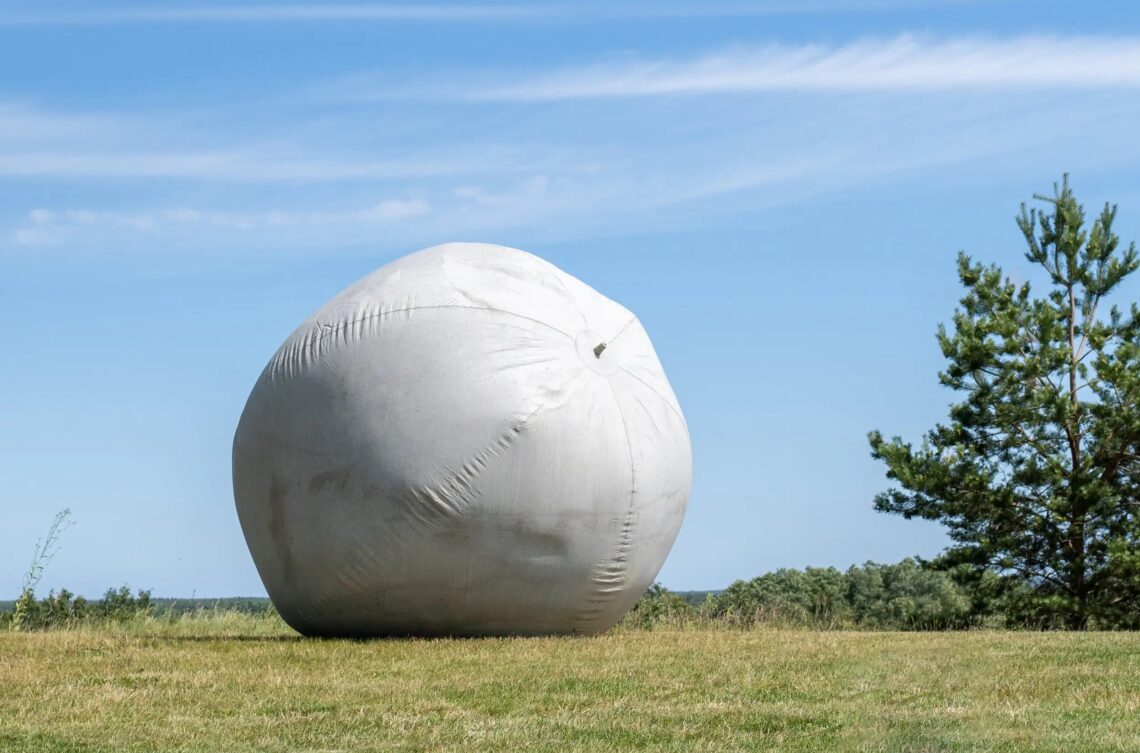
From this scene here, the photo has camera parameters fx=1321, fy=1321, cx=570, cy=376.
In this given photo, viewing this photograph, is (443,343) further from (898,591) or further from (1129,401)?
(898,591)

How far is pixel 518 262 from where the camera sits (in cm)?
1371

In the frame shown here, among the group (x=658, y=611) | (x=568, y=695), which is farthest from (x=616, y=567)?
(x=658, y=611)

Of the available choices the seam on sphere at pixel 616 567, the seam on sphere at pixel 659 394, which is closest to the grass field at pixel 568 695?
the seam on sphere at pixel 616 567

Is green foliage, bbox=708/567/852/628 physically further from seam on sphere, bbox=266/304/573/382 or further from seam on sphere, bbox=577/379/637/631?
seam on sphere, bbox=266/304/573/382

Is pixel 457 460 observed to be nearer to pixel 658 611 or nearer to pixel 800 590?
pixel 658 611

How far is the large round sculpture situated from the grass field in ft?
1.69

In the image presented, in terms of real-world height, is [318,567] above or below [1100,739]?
above

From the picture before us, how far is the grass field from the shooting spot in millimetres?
7504

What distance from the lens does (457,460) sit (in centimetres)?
1199

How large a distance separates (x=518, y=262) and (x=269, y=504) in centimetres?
351

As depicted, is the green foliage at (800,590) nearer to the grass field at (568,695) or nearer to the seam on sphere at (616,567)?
the seam on sphere at (616,567)

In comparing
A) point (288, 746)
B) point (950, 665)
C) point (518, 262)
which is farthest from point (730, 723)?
point (518, 262)

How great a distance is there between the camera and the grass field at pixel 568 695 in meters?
7.50

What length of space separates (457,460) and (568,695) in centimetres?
341
